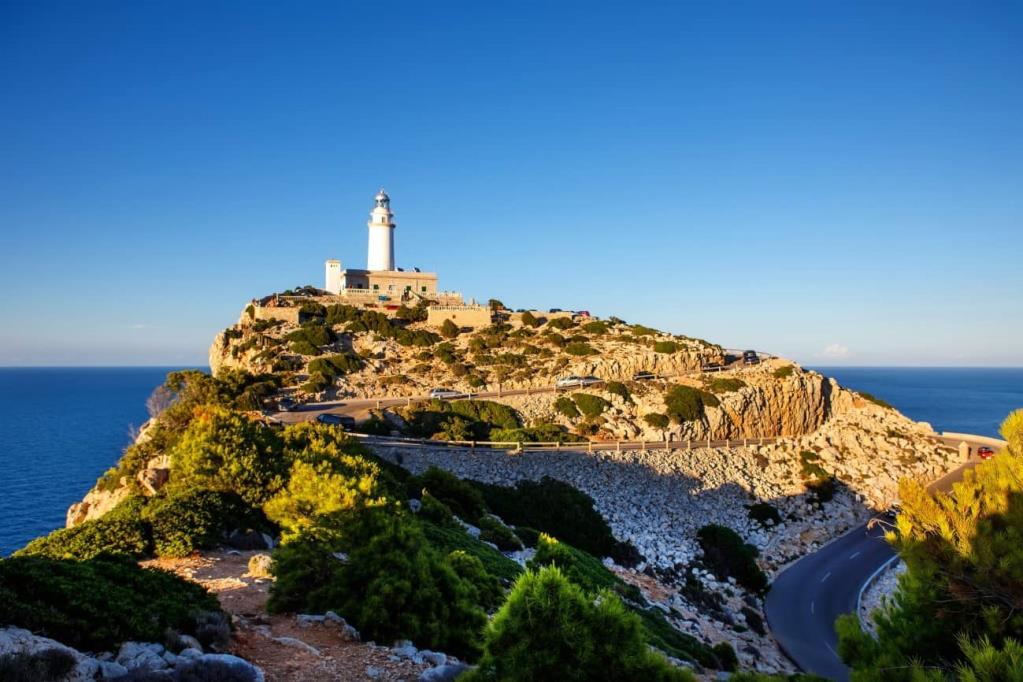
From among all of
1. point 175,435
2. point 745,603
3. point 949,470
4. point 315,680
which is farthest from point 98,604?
point 949,470

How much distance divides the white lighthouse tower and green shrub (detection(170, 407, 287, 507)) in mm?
53307

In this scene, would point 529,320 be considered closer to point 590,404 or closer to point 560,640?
point 590,404

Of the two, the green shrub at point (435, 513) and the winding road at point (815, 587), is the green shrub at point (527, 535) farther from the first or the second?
the winding road at point (815, 587)

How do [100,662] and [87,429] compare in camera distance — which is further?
[87,429]

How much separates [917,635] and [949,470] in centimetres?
4272

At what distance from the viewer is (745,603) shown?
2362 cm

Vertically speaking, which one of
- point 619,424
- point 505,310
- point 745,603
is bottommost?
point 745,603

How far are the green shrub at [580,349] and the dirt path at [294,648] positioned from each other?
40.7 meters

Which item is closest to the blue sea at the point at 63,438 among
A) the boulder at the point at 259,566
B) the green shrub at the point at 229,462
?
the green shrub at the point at 229,462

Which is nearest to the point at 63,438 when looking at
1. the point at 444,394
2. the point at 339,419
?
the point at 444,394

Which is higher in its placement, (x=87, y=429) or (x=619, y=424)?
(x=619, y=424)

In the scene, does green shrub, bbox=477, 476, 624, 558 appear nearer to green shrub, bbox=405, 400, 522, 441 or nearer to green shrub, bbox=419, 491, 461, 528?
green shrub, bbox=405, 400, 522, 441

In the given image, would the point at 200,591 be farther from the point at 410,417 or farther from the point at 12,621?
the point at 410,417

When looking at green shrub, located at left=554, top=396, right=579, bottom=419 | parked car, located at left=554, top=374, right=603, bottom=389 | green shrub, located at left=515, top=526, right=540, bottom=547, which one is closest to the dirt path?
green shrub, located at left=515, top=526, right=540, bottom=547
